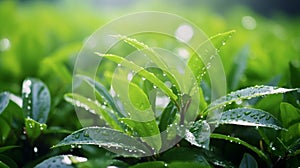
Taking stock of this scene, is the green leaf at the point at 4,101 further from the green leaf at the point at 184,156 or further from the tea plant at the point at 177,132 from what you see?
the green leaf at the point at 184,156

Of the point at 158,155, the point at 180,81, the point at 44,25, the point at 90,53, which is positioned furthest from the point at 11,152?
the point at 44,25

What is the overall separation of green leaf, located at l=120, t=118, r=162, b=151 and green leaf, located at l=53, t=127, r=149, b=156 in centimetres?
3

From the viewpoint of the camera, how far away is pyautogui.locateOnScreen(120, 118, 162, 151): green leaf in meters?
1.34

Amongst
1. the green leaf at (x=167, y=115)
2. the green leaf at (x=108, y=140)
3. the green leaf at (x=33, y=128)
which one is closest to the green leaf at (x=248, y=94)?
the green leaf at (x=167, y=115)

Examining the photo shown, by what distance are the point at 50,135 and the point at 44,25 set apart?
192cm

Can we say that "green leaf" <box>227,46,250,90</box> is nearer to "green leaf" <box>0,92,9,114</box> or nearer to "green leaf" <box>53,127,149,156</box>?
"green leaf" <box>53,127,149,156</box>

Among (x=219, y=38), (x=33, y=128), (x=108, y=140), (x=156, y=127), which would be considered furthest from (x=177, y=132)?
(x=33, y=128)

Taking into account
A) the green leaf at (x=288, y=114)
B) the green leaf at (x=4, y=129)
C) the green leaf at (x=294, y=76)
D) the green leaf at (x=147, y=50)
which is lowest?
the green leaf at (x=4, y=129)

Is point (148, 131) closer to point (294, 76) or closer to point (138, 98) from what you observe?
point (138, 98)

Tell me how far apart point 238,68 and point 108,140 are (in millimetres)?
858

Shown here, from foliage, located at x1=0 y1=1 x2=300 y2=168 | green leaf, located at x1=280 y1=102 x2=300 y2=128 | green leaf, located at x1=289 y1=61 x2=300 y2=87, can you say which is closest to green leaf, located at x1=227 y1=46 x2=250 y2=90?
foliage, located at x1=0 y1=1 x2=300 y2=168

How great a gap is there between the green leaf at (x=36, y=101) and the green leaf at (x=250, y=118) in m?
0.65

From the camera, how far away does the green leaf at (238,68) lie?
190cm

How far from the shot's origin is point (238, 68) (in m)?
1.98
